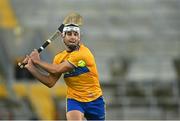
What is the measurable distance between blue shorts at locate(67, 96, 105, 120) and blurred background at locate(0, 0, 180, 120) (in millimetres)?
6333

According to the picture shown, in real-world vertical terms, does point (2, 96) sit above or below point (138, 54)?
below

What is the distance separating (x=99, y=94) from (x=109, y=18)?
10.1m

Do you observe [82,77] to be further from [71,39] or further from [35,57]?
[35,57]

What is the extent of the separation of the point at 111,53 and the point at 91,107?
899 centimetres

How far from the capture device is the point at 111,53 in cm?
1588

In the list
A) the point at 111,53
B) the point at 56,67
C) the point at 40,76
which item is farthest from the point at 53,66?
the point at 111,53

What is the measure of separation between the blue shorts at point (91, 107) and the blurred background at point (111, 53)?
6.33 meters

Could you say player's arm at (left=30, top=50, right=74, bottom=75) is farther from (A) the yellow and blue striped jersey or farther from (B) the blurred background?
(B) the blurred background

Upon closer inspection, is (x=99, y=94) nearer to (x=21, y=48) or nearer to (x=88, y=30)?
(x=21, y=48)

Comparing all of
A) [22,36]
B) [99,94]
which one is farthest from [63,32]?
[22,36]

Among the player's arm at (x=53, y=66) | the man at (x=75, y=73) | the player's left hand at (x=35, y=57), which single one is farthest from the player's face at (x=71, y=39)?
the player's left hand at (x=35, y=57)

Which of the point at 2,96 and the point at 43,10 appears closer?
the point at 2,96

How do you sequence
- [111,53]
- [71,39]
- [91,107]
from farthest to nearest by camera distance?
1. [111,53]
2. [91,107]
3. [71,39]

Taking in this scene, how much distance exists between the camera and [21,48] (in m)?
13.7
